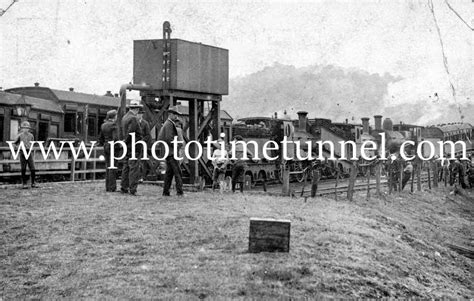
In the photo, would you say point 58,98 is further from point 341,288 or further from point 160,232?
point 341,288

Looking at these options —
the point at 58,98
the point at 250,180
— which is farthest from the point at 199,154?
the point at 58,98

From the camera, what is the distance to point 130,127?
10844 millimetres

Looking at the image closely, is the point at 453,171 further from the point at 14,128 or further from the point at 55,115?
the point at 14,128

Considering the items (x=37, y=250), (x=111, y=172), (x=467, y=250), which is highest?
(x=111, y=172)

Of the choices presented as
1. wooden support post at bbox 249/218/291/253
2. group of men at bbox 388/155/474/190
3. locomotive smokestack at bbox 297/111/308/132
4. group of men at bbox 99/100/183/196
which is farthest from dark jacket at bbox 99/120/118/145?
locomotive smokestack at bbox 297/111/308/132

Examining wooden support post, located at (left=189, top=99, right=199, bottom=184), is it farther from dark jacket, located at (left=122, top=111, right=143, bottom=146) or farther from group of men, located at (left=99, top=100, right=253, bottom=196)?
dark jacket, located at (left=122, top=111, right=143, bottom=146)

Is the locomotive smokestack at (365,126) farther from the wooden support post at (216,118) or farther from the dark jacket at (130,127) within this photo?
the dark jacket at (130,127)

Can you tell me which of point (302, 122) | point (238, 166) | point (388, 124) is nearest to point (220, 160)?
point (238, 166)

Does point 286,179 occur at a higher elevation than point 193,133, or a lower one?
lower

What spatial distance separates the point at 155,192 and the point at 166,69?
3.41 meters

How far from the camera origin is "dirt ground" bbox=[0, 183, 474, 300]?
5.03m

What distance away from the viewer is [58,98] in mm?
22297

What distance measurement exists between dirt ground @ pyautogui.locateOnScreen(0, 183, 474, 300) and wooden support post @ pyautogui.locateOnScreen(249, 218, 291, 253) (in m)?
0.13

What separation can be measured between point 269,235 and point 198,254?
967mm
